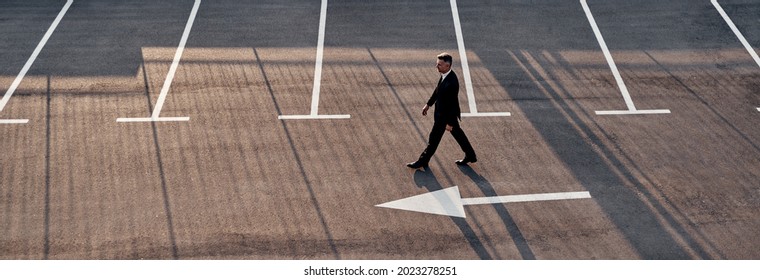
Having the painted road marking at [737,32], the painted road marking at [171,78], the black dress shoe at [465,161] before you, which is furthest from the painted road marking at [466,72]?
the painted road marking at [737,32]

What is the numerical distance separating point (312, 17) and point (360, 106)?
142 inches

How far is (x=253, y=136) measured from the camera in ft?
36.7

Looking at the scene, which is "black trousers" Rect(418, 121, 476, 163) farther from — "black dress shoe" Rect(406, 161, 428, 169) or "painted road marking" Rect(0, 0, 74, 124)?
"painted road marking" Rect(0, 0, 74, 124)

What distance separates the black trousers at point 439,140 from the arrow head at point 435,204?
61 cm

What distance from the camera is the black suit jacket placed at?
32.3 feet

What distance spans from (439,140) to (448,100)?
0.64 meters

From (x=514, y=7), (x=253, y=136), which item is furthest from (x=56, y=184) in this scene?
(x=514, y=7)

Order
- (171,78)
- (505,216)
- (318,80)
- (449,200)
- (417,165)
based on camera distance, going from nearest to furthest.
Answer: (505,216) → (449,200) → (417,165) → (318,80) → (171,78)

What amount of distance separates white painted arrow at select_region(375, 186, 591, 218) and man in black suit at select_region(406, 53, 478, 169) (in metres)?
0.63

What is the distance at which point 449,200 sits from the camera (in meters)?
9.84

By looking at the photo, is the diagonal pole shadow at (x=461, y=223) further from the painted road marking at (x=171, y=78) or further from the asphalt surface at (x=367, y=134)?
the painted road marking at (x=171, y=78)

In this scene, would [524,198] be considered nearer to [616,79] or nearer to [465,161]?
[465,161]

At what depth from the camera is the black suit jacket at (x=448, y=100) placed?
9.86 metres

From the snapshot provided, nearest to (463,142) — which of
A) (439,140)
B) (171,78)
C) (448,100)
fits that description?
(439,140)
